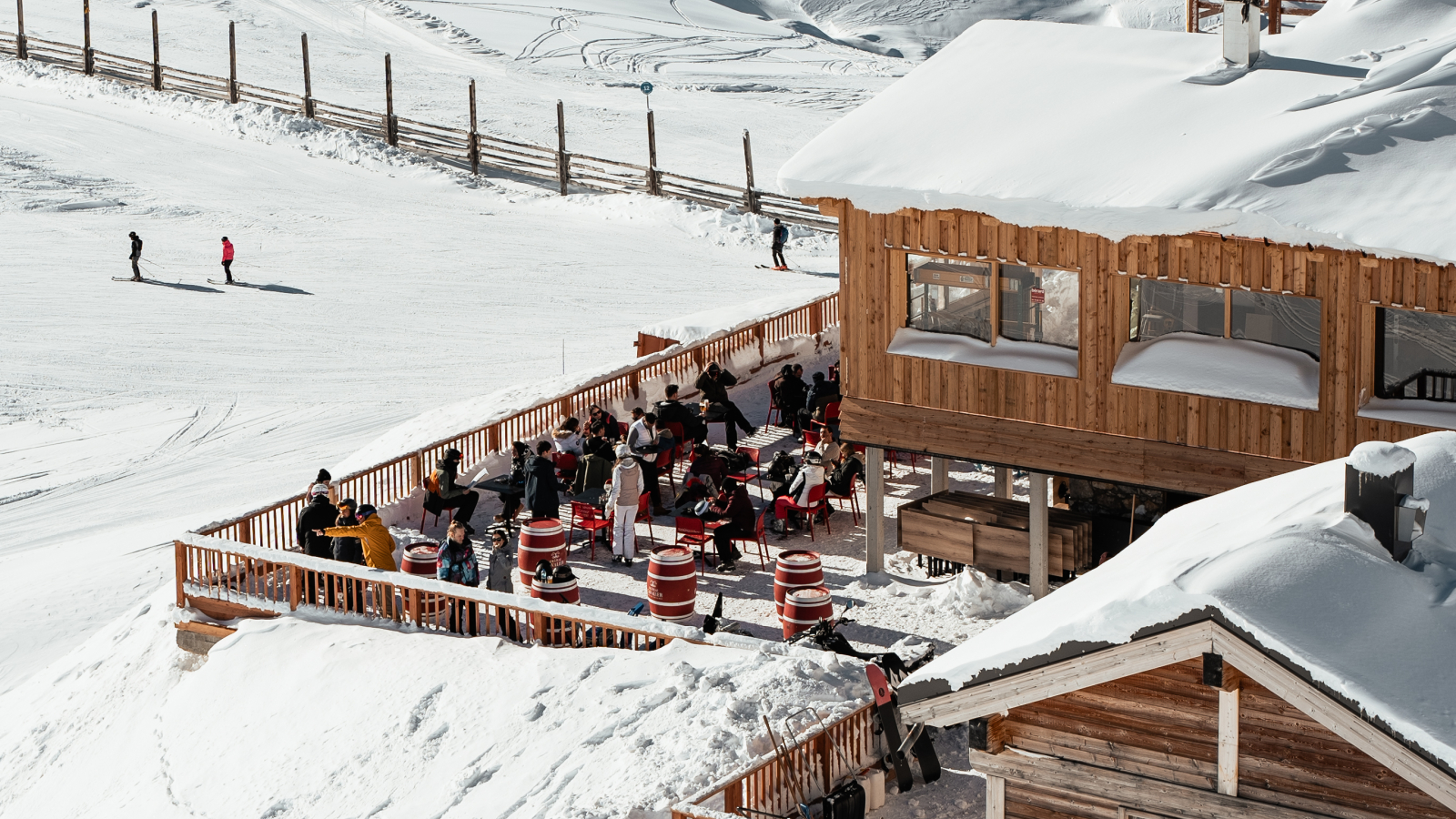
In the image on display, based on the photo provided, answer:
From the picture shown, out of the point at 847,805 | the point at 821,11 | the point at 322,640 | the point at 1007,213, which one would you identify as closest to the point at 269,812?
the point at 322,640

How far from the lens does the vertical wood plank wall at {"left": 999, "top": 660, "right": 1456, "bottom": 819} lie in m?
9.06

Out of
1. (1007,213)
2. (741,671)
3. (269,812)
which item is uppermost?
(1007,213)

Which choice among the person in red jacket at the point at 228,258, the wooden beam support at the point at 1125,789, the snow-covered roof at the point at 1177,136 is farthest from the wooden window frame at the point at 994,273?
the person in red jacket at the point at 228,258

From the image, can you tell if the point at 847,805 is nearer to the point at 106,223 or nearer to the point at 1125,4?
the point at 106,223

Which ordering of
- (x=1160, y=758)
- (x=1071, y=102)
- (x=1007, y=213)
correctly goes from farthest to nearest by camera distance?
(x=1071, y=102)
(x=1007, y=213)
(x=1160, y=758)

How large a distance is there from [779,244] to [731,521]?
18.1 meters

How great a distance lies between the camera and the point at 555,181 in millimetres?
43438

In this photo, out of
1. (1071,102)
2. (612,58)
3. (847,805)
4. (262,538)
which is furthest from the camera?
(612,58)

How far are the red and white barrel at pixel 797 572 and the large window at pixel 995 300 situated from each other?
8.78 feet

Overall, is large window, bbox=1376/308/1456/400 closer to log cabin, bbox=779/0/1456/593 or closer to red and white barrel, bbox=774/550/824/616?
log cabin, bbox=779/0/1456/593

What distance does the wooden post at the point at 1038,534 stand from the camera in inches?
684

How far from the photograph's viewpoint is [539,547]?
17.9 m

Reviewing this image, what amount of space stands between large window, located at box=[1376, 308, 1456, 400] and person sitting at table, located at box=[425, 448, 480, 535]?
973cm

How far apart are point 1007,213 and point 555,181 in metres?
28.2
